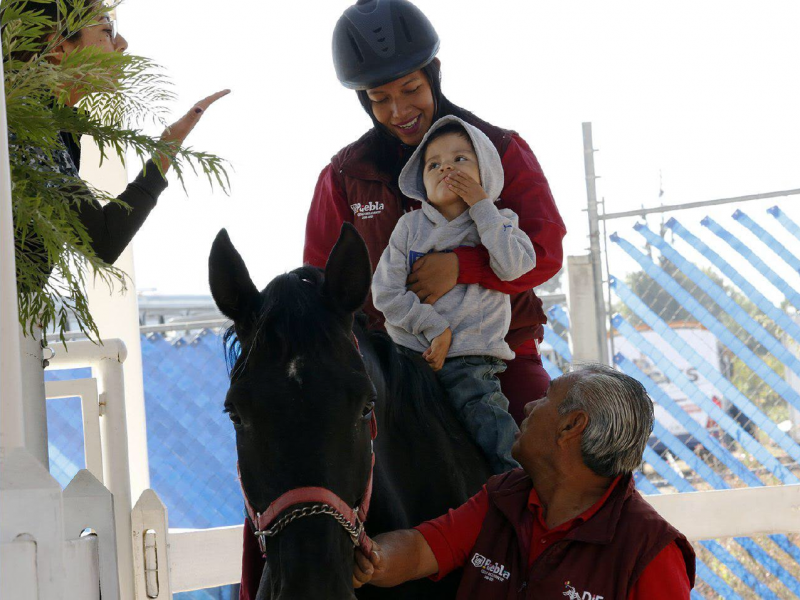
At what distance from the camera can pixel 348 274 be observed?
1.65 metres

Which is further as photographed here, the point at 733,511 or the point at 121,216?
the point at 733,511

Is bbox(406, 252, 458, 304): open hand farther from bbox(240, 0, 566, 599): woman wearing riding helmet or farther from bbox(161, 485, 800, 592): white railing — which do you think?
bbox(161, 485, 800, 592): white railing

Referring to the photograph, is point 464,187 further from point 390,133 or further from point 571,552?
point 571,552

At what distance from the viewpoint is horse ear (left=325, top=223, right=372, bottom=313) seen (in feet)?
5.38

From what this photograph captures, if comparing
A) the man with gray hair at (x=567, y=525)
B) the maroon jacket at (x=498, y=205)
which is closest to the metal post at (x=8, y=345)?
the man with gray hair at (x=567, y=525)

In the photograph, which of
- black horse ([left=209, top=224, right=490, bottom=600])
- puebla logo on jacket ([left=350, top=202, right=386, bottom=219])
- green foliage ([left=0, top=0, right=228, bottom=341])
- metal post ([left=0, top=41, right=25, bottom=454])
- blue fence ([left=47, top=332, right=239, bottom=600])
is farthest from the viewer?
blue fence ([left=47, top=332, right=239, bottom=600])

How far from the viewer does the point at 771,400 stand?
4969 mm

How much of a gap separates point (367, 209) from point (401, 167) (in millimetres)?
175

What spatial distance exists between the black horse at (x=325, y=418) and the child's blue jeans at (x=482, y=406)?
13 cm

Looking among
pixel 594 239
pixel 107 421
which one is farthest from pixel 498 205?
pixel 594 239

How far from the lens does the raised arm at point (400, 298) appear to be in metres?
2.09

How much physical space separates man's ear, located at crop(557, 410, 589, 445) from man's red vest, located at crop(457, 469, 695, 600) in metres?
0.14

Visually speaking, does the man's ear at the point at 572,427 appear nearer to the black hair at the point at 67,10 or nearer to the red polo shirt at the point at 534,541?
the red polo shirt at the point at 534,541

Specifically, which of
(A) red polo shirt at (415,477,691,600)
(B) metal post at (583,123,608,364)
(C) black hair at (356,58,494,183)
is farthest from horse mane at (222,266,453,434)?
(B) metal post at (583,123,608,364)
